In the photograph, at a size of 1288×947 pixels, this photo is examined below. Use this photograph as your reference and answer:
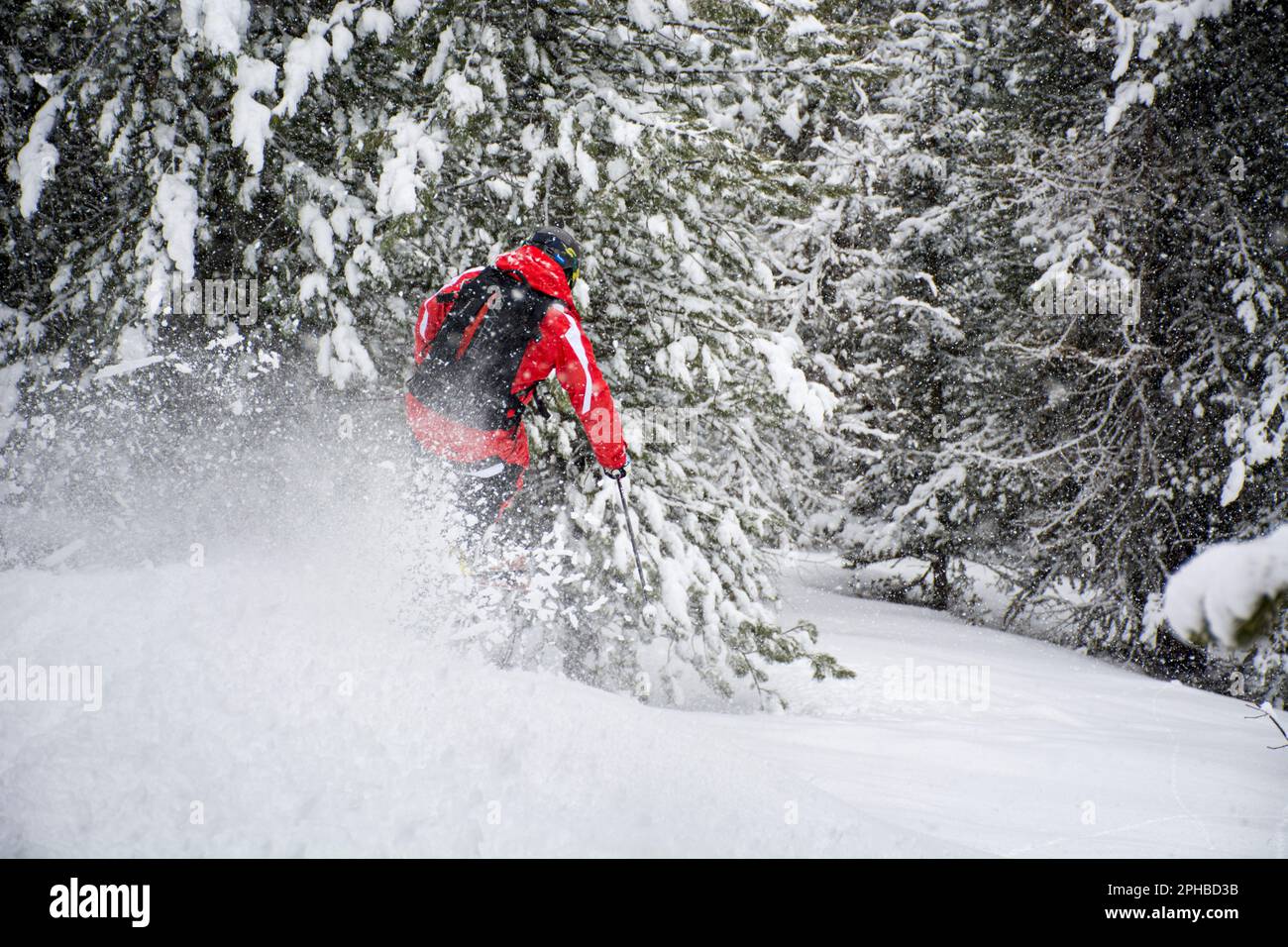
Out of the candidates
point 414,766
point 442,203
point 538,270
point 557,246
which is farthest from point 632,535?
point 414,766

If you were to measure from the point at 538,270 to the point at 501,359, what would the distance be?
0.61 m

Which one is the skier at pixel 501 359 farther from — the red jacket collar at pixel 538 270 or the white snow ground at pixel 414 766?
the white snow ground at pixel 414 766

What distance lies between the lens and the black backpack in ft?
15.7

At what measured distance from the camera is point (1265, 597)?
1031 millimetres

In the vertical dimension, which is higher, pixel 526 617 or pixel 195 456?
pixel 195 456

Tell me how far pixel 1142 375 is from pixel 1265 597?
10.3 metres

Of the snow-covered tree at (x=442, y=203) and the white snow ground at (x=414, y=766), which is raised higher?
the snow-covered tree at (x=442, y=203)

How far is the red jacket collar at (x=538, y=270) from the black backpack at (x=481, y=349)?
0.05 metres

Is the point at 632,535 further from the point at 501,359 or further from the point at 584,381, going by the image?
the point at 501,359

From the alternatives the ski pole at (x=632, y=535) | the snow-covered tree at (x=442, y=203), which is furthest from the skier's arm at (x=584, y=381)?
the snow-covered tree at (x=442, y=203)

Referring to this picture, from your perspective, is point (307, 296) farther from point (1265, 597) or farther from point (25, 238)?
point (1265, 597)

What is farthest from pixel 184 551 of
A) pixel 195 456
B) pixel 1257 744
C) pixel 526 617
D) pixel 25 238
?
pixel 1257 744

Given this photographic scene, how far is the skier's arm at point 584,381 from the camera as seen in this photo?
4.75m

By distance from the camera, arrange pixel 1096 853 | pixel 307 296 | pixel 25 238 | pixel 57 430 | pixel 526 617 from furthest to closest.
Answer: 1. pixel 25 238
2. pixel 57 430
3. pixel 526 617
4. pixel 307 296
5. pixel 1096 853
